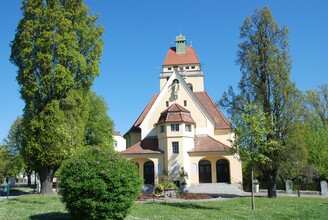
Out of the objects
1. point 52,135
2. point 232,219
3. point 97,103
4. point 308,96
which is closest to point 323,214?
point 232,219

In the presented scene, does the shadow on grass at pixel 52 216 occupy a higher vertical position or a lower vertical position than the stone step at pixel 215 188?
higher

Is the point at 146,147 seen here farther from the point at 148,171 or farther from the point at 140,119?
the point at 140,119

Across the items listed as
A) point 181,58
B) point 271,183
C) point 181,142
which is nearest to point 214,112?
point 181,142

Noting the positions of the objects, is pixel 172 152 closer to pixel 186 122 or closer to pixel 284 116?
pixel 186 122

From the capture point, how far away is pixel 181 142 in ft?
117

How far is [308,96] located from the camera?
155 feet

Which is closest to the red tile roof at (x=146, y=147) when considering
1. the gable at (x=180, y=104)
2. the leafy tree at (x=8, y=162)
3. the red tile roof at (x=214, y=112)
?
the gable at (x=180, y=104)

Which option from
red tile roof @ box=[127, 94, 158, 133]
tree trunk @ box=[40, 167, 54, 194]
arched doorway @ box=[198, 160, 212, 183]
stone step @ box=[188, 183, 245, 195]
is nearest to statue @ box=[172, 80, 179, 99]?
red tile roof @ box=[127, 94, 158, 133]

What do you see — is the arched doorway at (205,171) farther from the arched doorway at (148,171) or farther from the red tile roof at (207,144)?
the arched doorway at (148,171)

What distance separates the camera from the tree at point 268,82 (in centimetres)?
2500

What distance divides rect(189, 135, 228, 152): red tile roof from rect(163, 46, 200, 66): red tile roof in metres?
21.0

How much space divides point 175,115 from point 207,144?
4622mm

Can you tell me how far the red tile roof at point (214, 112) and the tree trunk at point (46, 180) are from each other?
64.2ft

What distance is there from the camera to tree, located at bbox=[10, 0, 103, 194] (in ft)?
83.7
